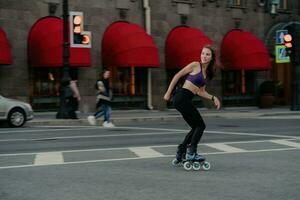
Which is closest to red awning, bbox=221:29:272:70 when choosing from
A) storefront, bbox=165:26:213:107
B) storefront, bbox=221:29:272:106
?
storefront, bbox=221:29:272:106

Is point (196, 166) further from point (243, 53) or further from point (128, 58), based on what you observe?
point (243, 53)

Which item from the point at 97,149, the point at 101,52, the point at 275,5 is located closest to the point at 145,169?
the point at 97,149

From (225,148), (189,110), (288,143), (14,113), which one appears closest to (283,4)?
(14,113)

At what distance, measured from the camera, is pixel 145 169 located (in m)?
9.16

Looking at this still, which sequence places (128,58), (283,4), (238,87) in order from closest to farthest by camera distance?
(128,58) < (238,87) < (283,4)

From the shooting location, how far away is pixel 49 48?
80.6ft

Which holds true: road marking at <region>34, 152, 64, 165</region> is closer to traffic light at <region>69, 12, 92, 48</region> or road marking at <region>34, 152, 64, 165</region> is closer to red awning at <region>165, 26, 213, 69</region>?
traffic light at <region>69, 12, 92, 48</region>

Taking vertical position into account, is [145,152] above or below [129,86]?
below

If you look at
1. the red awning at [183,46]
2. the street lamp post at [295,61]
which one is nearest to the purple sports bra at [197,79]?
the red awning at [183,46]

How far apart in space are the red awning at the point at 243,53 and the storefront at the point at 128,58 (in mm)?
4817

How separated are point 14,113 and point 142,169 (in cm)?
1133

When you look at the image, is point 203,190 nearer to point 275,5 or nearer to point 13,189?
point 13,189

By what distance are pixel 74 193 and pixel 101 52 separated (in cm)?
2059

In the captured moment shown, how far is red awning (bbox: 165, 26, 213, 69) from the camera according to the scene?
28.8m
